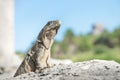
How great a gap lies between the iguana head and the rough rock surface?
0.49 meters

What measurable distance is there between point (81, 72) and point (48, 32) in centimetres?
112

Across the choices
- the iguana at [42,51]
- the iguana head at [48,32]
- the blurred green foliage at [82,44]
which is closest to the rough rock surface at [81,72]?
the iguana at [42,51]

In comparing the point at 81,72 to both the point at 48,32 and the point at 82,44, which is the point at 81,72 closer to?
the point at 48,32

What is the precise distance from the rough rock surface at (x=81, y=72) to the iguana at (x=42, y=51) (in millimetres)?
243

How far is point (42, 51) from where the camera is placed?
8.03 metres

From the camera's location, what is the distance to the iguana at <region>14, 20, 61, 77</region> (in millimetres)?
8039

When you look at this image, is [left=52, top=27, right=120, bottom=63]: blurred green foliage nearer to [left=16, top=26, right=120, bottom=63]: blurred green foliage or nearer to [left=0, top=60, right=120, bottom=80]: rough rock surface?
[left=16, top=26, right=120, bottom=63]: blurred green foliage

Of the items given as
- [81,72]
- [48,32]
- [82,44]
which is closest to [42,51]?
[48,32]

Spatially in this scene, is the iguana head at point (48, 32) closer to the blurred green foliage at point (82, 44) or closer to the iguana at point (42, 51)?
the iguana at point (42, 51)

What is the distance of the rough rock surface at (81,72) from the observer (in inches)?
280

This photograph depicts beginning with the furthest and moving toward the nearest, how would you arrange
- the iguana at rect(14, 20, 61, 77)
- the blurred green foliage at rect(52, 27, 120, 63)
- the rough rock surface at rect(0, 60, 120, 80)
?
the blurred green foliage at rect(52, 27, 120, 63) < the iguana at rect(14, 20, 61, 77) < the rough rock surface at rect(0, 60, 120, 80)

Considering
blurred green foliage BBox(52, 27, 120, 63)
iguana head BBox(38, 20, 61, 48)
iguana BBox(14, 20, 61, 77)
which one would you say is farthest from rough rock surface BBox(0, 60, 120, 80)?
blurred green foliage BBox(52, 27, 120, 63)

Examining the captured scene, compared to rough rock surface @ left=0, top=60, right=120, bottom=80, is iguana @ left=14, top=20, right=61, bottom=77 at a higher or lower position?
higher

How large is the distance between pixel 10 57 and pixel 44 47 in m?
10.4
